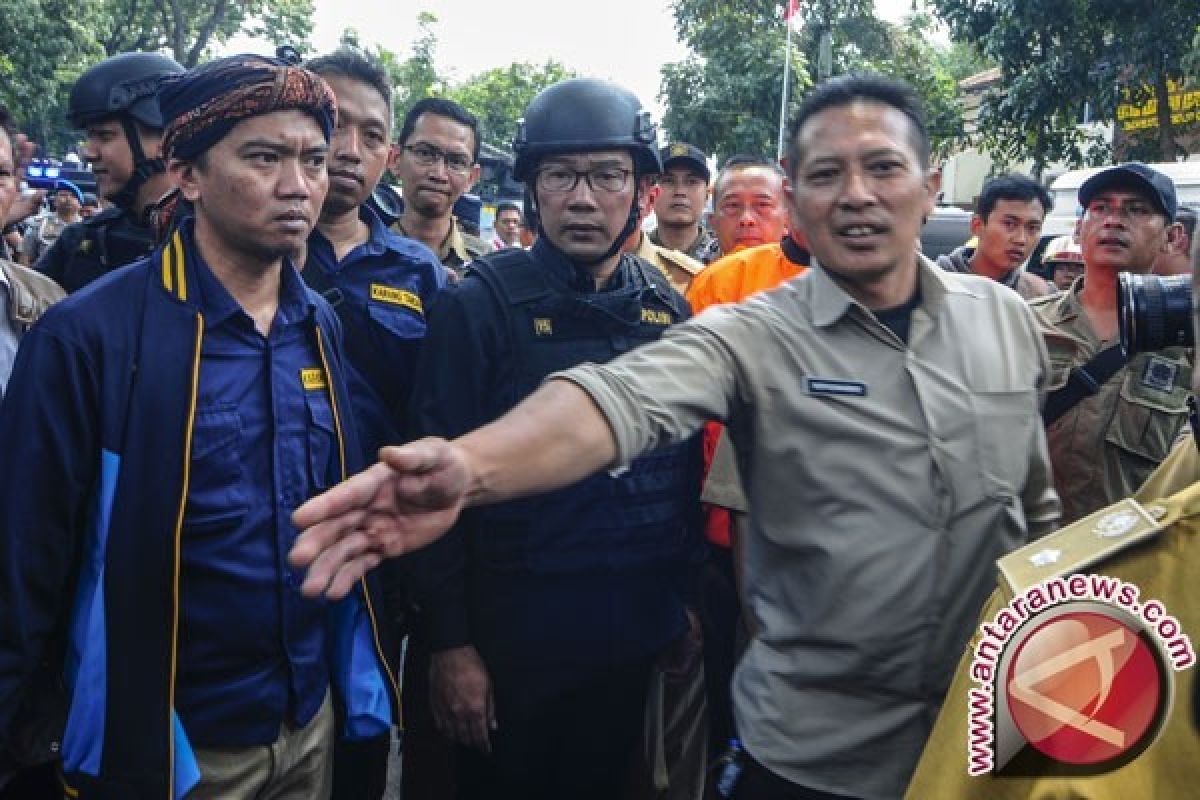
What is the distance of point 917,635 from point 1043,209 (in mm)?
4158

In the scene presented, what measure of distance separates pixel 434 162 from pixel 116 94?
4.10ft

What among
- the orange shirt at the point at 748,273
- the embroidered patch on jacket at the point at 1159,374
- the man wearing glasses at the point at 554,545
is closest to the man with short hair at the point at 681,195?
the orange shirt at the point at 748,273

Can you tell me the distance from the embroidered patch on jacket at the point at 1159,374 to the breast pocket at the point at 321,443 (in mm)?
2395

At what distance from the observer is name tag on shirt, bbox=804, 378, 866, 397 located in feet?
6.23

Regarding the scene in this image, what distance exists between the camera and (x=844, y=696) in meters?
1.92

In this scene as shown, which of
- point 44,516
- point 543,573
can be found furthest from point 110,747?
point 543,573

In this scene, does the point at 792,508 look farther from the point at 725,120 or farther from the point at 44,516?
the point at 725,120

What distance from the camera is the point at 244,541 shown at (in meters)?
2.07

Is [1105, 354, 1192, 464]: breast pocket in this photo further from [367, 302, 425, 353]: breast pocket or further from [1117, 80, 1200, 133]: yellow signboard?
[1117, 80, 1200, 133]: yellow signboard

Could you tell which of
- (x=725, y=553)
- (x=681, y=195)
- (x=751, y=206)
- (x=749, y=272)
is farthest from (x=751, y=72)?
(x=725, y=553)

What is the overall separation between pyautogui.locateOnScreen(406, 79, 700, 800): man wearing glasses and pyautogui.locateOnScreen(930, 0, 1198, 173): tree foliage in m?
10.4

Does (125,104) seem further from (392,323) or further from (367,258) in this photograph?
(392,323)

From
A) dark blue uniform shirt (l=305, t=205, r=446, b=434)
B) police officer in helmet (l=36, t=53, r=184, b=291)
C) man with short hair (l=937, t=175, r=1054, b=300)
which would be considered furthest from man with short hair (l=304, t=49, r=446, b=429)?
man with short hair (l=937, t=175, r=1054, b=300)

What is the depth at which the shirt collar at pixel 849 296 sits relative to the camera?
196cm
